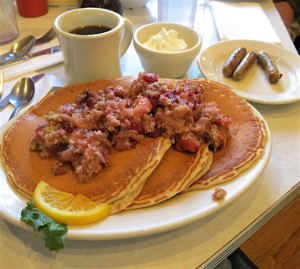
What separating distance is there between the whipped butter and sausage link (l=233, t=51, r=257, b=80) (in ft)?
0.80

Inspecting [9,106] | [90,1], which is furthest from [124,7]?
[9,106]

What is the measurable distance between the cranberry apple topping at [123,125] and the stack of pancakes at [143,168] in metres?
0.03

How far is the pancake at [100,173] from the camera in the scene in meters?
0.90

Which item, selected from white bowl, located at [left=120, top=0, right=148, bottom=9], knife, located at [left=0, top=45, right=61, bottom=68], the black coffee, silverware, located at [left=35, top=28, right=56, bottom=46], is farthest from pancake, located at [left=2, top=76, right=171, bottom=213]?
white bowl, located at [left=120, top=0, right=148, bottom=9]

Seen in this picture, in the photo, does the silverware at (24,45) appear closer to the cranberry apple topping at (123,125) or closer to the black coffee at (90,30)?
the black coffee at (90,30)

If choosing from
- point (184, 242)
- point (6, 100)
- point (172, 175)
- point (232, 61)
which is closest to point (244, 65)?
point (232, 61)

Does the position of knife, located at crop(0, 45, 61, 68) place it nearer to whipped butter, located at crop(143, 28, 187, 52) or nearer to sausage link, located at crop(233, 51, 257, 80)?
whipped butter, located at crop(143, 28, 187, 52)

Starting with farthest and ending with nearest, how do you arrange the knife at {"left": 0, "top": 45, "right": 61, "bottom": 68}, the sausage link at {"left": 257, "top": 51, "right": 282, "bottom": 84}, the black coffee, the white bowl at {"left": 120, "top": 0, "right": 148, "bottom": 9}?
the white bowl at {"left": 120, "top": 0, "right": 148, "bottom": 9} → the knife at {"left": 0, "top": 45, "right": 61, "bottom": 68} → the sausage link at {"left": 257, "top": 51, "right": 282, "bottom": 84} → the black coffee

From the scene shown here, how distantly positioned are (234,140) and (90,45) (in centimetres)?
58

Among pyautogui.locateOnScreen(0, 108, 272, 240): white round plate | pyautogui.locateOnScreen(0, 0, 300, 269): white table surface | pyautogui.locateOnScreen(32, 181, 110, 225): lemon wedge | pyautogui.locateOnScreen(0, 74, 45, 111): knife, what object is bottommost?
pyautogui.locateOnScreen(0, 0, 300, 269): white table surface

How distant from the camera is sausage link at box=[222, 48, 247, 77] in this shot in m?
1.49

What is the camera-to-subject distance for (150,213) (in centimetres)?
87

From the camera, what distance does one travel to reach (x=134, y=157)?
959mm

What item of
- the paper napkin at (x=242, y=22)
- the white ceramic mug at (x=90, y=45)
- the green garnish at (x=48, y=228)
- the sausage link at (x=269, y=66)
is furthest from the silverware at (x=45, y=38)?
the green garnish at (x=48, y=228)
